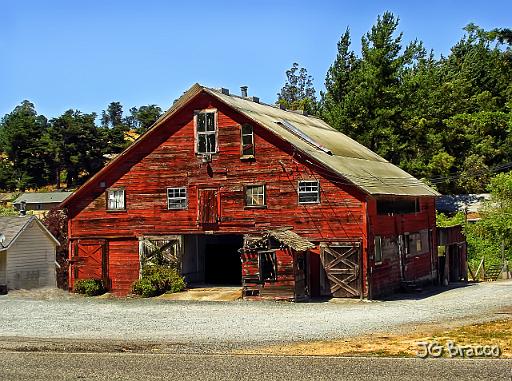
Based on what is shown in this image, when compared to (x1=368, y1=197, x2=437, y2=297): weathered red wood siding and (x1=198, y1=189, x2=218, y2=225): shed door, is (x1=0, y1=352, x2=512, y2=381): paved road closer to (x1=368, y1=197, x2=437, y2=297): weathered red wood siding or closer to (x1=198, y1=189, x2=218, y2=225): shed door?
(x1=368, y1=197, x2=437, y2=297): weathered red wood siding

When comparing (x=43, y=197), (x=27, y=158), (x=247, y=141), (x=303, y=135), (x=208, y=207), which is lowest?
(x=208, y=207)

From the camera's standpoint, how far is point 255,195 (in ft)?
127

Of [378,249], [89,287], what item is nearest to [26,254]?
Result: [89,287]

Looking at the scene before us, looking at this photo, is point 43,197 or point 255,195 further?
point 43,197

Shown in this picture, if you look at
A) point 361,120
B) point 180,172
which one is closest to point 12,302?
point 180,172

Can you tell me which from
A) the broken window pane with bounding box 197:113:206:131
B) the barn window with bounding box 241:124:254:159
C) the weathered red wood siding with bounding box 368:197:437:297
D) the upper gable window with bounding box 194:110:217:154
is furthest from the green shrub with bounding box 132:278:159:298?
the weathered red wood siding with bounding box 368:197:437:297

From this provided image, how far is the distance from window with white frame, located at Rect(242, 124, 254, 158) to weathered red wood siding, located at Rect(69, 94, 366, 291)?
310 mm

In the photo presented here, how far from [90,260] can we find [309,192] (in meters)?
13.4

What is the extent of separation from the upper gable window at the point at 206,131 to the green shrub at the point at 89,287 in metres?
9.34

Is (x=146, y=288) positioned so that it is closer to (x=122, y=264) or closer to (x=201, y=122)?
(x=122, y=264)

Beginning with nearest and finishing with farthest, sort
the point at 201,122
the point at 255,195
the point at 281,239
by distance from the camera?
1. the point at 281,239
2. the point at 255,195
3. the point at 201,122

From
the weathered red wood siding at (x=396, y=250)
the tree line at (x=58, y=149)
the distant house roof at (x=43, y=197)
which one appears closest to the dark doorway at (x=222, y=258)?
the weathered red wood siding at (x=396, y=250)

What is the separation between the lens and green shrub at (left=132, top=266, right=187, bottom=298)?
39031 mm

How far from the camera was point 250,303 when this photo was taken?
3472 centimetres
